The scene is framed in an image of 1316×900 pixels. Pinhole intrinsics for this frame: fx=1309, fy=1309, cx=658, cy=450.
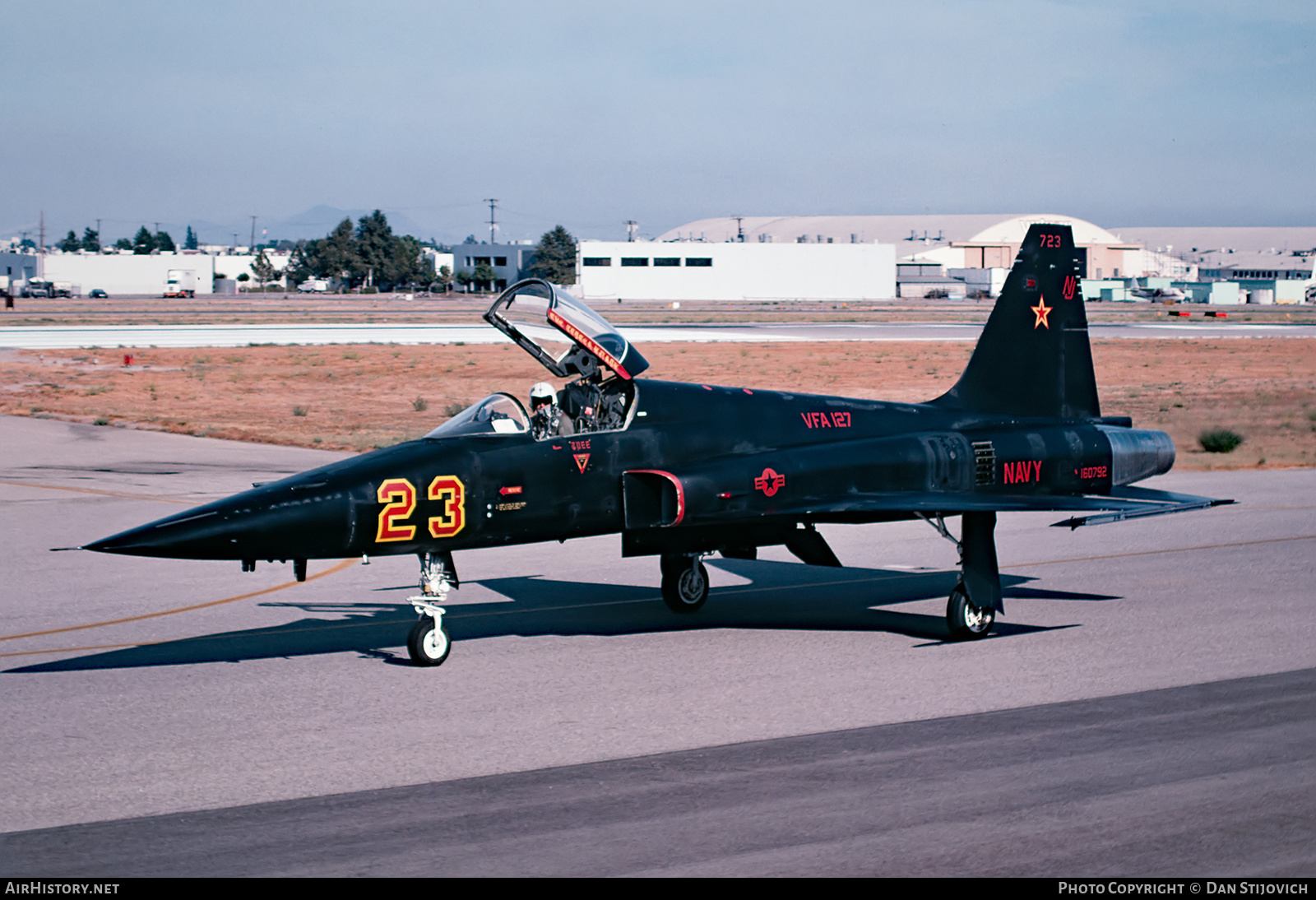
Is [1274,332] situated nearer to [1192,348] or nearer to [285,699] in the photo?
[1192,348]

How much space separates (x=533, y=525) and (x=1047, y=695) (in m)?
5.11

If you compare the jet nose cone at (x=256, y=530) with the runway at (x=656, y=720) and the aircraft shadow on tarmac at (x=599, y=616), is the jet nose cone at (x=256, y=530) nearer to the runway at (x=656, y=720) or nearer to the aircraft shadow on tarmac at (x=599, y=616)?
the runway at (x=656, y=720)

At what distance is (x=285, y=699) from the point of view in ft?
38.1

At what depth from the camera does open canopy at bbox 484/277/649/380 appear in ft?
43.7

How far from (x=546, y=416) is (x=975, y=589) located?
500 centimetres

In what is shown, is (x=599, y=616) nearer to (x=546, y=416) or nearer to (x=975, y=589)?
(x=546, y=416)

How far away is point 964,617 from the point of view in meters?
14.2

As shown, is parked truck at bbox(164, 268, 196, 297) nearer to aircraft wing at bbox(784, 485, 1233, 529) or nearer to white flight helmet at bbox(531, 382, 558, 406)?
white flight helmet at bbox(531, 382, 558, 406)

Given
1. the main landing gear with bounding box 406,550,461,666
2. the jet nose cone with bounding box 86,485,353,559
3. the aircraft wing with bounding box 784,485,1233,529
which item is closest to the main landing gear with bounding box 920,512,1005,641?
the aircraft wing with bounding box 784,485,1233,529

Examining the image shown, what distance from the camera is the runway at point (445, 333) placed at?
7656cm

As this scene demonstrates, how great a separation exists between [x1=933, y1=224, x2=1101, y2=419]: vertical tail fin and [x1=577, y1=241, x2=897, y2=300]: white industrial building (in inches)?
6296

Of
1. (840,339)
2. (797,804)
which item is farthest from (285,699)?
(840,339)

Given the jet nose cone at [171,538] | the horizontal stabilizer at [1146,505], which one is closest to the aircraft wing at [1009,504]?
the horizontal stabilizer at [1146,505]

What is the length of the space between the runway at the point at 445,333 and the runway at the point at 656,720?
198 ft
